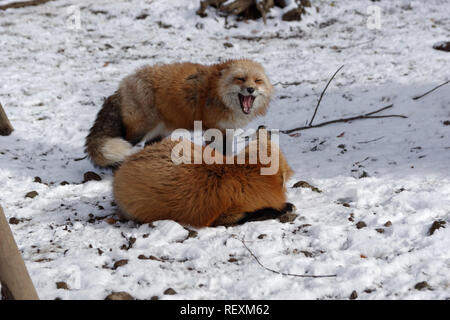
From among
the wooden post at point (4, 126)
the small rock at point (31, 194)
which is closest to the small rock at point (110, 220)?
the small rock at point (31, 194)

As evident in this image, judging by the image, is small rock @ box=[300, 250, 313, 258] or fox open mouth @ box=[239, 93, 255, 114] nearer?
small rock @ box=[300, 250, 313, 258]

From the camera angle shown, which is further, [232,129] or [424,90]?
[424,90]

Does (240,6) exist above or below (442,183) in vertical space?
above

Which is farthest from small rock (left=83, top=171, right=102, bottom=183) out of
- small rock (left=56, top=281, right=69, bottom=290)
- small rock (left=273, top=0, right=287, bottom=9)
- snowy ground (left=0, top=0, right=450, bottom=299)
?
small rock (left=273, top=0, right=287, bottom=9)

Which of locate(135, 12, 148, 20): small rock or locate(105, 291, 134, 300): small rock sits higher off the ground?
locate(135, 12, 148, 20): small rock

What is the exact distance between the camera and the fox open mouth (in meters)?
5.73

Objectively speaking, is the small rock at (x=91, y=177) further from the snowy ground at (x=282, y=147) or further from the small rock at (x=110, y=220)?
the small rock at (x=110, y=220)

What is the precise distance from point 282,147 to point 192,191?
2.90 metres

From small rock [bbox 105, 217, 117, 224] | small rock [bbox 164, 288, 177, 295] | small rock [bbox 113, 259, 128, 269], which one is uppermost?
small rock [bbox 164, 288, 177, 295]

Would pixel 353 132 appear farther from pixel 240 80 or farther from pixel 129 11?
pixel 129 11

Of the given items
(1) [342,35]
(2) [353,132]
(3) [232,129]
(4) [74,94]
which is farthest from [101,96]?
(1) [342,35]

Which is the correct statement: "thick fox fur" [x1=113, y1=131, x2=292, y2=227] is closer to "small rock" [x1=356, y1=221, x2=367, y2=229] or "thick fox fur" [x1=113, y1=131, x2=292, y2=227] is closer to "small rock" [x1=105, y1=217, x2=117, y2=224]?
Result: "small rock" [x1=105, y1=217, x2=117, y2=224]

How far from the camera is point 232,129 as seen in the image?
19.7 ft

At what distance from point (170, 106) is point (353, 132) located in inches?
111
